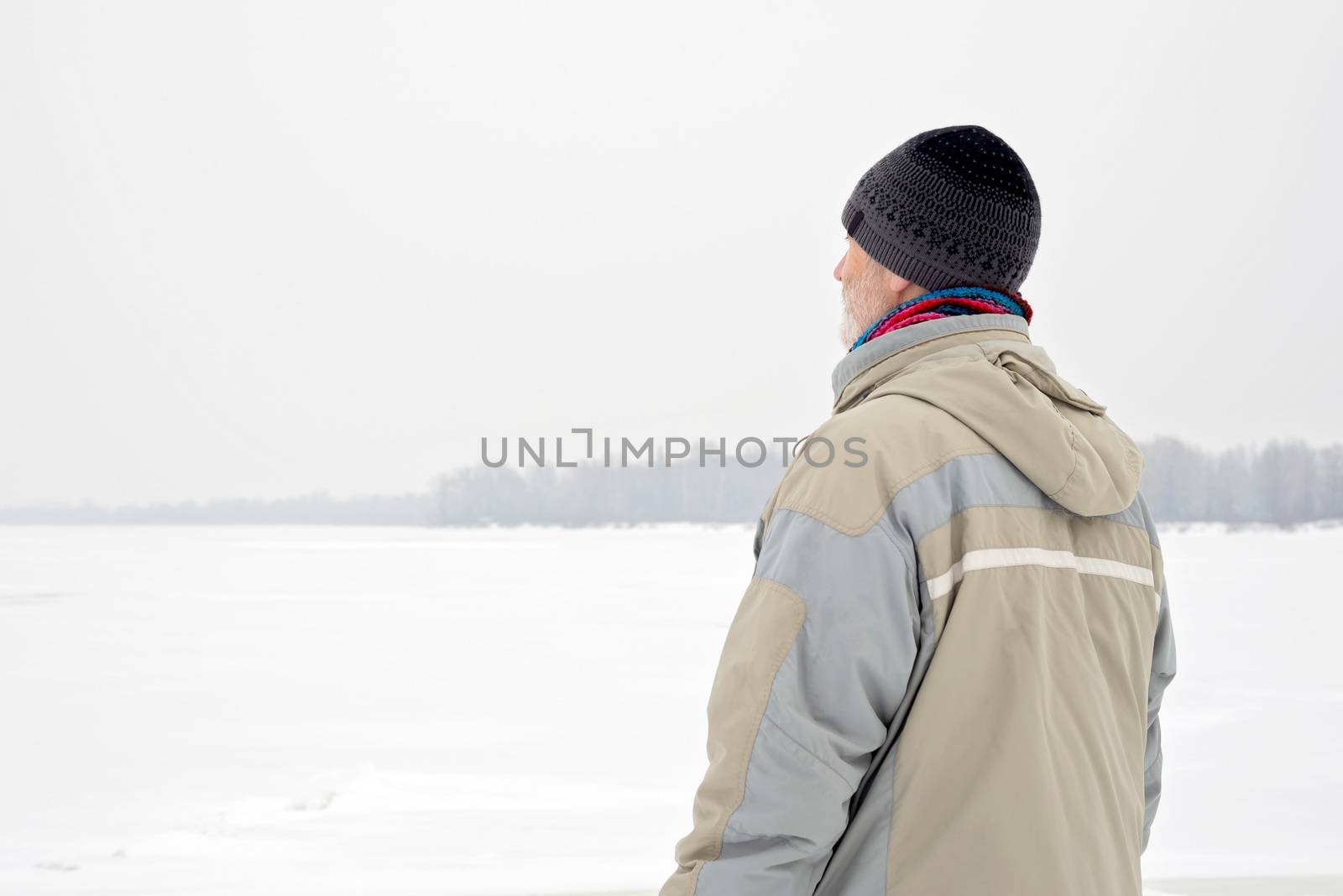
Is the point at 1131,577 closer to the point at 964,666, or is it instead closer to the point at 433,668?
the point at 964,666

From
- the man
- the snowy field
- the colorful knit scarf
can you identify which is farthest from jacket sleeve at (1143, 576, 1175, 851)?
the snowy field

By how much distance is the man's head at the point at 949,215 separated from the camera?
991 millimetres

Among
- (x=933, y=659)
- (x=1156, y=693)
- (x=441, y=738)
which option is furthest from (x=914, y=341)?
(x=441, y=738)

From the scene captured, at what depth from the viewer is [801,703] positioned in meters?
0.81

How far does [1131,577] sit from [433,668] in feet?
21.1

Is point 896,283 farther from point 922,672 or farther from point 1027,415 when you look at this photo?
point 922,672

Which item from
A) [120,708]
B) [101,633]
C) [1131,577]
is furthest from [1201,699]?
[101,633]

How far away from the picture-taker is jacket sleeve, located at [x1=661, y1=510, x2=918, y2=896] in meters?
0.80

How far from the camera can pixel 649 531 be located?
28.9 m

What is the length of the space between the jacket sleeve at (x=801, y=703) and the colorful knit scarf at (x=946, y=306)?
0.83 feet

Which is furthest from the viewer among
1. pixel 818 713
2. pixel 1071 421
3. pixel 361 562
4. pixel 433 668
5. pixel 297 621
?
pixel 361 562

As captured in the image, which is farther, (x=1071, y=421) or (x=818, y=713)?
(x=1071, y=421)

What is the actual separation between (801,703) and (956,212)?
1.62 ft

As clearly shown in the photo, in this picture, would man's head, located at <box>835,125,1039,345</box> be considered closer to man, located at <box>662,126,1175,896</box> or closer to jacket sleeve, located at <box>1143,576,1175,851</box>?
man, located at <box>662,126,1175,896</box>
